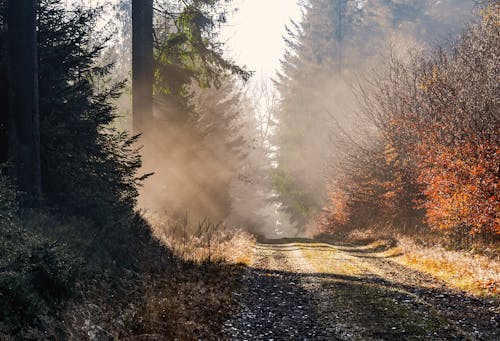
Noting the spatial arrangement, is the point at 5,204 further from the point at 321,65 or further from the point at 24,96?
the point at 321,65

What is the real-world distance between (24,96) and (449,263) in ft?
38.5

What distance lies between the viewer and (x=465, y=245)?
1551 cm

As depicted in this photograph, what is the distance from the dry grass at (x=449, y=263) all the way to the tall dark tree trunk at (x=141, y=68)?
389 inches

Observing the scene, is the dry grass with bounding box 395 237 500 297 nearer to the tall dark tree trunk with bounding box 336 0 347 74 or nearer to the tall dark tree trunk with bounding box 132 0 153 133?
the tall dark tree trunk with bounding box 132 0 153 133

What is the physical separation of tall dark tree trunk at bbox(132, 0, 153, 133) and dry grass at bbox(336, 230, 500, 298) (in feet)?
32.4

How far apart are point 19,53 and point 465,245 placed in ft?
46.7

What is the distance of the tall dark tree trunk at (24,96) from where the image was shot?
922cm

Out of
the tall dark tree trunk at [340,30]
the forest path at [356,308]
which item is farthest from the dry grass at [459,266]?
the tall dark tree trunk at [340,30]

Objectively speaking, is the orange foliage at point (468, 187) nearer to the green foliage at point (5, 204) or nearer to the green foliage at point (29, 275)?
the green foliage at point (29, 275)

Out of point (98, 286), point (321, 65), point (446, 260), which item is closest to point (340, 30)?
point (321, 65)

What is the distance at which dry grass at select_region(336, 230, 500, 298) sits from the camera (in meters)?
10.6

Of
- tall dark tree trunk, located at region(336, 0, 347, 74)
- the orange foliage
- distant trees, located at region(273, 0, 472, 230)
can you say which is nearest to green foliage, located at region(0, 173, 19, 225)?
the orange foliage

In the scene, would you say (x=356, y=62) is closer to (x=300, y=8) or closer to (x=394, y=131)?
(x=300, y=8)

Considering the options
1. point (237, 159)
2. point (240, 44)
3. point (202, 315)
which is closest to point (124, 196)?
point (202, 315)
